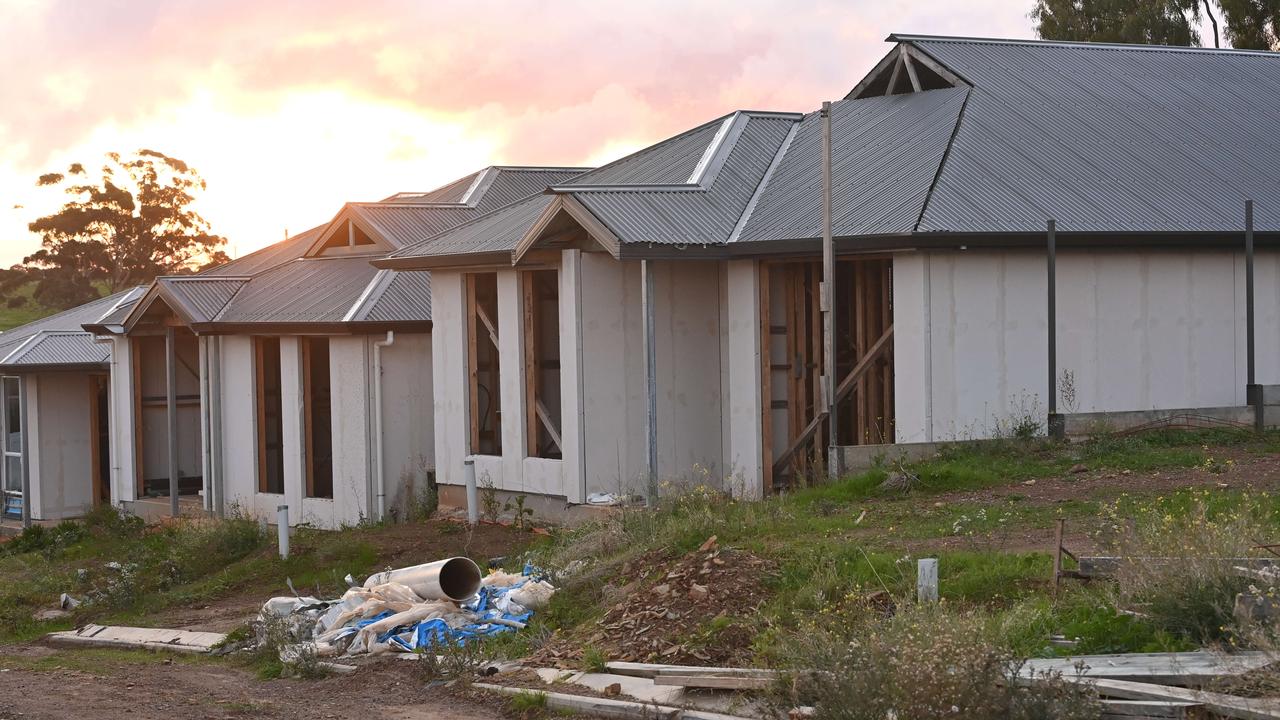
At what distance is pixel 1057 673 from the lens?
7535mm

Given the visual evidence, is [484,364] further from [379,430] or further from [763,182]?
[763,182]

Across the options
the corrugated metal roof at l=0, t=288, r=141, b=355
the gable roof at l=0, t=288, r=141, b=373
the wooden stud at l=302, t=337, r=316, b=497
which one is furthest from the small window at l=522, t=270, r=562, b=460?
the corrugated metal roof at l=0, t=288, r=141, b=355

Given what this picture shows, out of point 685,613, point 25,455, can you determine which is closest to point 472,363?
point 685,613

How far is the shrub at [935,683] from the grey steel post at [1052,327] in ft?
27.6

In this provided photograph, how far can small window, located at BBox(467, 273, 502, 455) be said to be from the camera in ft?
62.4

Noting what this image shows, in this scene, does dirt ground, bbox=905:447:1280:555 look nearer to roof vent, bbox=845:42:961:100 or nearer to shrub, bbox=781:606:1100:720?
shrub, bbox=781:606:1100:720

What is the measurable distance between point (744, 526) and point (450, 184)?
49.7 feet

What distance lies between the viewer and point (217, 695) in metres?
10.7

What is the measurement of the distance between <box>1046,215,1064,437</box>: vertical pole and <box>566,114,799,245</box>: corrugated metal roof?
3663mm

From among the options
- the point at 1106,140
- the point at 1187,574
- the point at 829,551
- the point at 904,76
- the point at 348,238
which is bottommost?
the point at 829,551

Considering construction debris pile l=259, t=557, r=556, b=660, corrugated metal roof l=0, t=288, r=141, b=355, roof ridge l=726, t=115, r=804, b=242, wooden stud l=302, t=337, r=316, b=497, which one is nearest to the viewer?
construction debris pile l=259, t=557, r=556, b=660

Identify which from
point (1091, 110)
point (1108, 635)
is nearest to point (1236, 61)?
point (1091, 110)

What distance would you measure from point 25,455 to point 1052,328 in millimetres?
19224

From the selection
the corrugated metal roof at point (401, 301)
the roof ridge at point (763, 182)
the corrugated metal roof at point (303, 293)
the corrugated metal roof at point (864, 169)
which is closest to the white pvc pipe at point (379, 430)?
Answer: the corrugated metal roof at point (401, 301)
